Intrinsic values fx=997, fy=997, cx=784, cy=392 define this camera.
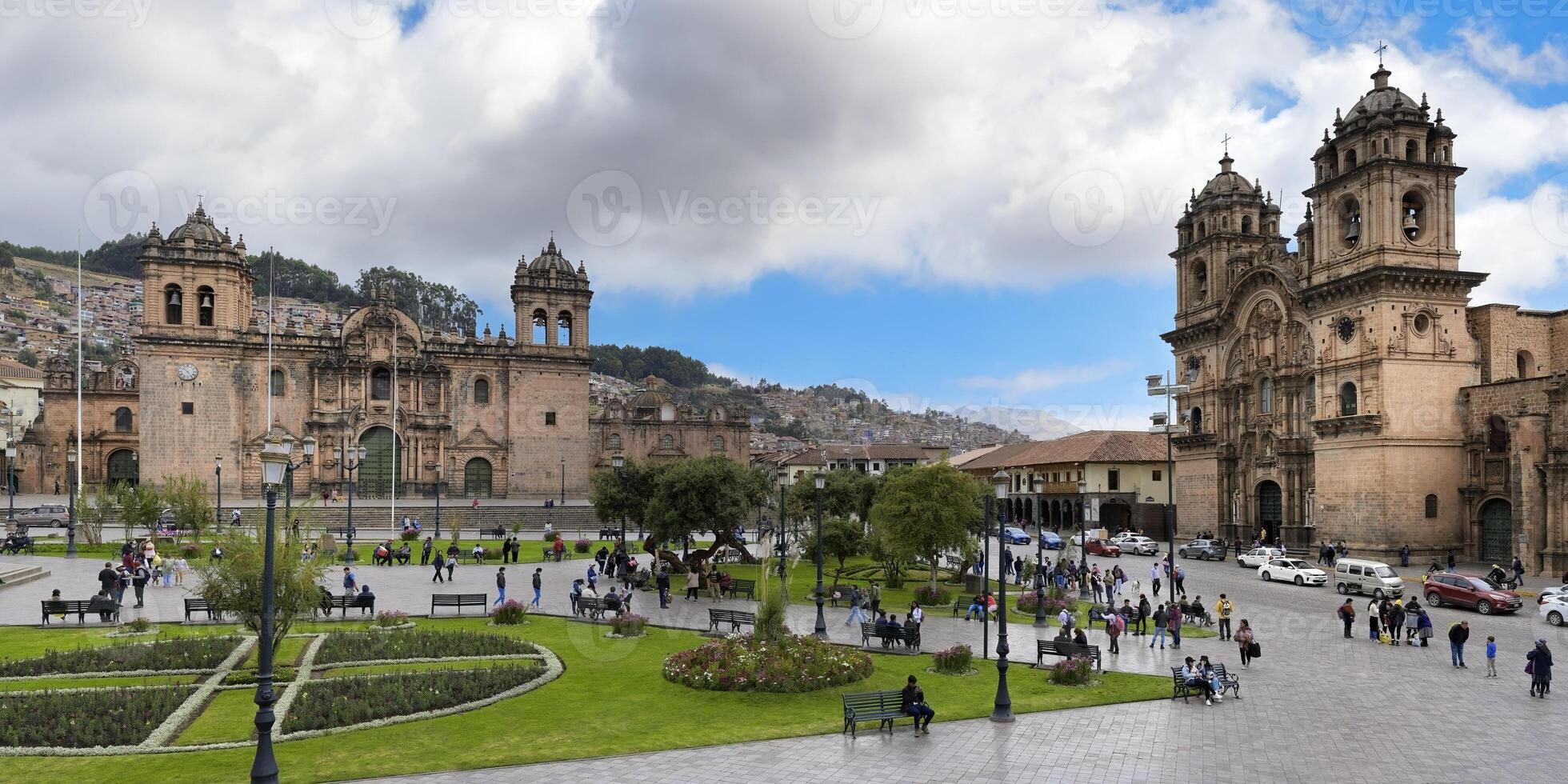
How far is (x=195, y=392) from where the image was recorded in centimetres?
6212

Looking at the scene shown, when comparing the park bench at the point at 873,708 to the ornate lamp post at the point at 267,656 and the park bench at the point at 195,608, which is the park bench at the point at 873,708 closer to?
the ornate lamp post at the point at 267,656

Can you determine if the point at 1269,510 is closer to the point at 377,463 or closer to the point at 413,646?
the point at 413,646

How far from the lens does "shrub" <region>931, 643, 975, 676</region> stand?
19984mm

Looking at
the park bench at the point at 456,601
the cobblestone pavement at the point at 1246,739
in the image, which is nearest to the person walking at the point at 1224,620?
the cobblestone pavement at the point at 1246,739

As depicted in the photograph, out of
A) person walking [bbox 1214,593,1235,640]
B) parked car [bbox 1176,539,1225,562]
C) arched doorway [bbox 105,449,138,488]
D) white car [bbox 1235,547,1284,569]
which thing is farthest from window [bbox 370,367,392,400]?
person walking [bbox 1214,593,1235,640]

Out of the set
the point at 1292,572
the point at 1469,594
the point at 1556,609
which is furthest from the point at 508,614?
the point at 1292,572

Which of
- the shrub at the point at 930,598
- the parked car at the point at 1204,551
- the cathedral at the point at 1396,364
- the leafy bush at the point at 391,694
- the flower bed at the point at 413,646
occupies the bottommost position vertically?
the parked car at the point at 1204,551

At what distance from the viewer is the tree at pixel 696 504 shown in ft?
119

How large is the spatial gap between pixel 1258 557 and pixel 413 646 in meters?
35.9

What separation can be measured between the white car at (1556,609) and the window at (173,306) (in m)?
68.5

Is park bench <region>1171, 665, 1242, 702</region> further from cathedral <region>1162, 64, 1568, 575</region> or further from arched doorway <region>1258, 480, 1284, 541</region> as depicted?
arched doorway <region>1258, 480, 1284, 541</region>

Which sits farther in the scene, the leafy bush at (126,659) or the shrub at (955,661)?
the shrub at (955,661)

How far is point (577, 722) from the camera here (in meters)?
15.9

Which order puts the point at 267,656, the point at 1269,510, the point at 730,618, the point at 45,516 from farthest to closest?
1. the point at 45,516
2. the point at 1269,510
3. the point at 730,618
4. the point at 267,656
